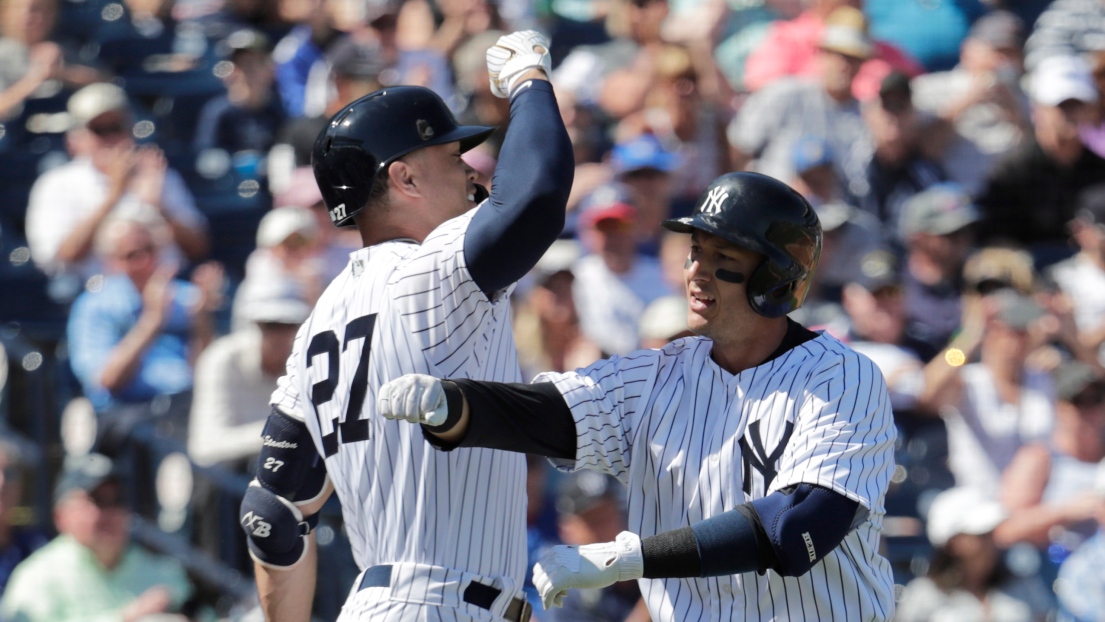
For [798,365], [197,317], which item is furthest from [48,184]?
[798,365]

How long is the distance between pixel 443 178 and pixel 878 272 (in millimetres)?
3513

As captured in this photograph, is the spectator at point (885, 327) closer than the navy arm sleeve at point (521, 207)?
No

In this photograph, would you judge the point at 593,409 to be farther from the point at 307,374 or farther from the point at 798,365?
the point at 307,374

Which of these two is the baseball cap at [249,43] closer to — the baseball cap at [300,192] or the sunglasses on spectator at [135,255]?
the baseball cap at [300,192]

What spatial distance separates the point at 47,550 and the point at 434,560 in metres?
3.13

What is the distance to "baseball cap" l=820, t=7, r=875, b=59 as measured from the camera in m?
7.26

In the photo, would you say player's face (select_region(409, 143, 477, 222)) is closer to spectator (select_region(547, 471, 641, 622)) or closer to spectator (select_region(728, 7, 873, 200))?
spectator (select_region(547, 471, 641, 622))

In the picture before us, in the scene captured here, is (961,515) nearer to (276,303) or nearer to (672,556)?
(276,303)

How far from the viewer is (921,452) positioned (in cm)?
601

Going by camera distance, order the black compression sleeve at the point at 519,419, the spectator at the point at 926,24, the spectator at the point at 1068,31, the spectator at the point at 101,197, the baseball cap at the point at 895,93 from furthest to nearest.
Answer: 1. the spectator at the point at 926,24
2. the spectator at the point at 1068,31
3. the baseball cap at the point at 895,93
4. the spectator at the point at 101,197
5. the black compression sleeve at the point at 519,419

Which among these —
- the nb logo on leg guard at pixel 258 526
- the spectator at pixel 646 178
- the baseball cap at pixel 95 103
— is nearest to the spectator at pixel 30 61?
the baseball cap at pixel 95 103

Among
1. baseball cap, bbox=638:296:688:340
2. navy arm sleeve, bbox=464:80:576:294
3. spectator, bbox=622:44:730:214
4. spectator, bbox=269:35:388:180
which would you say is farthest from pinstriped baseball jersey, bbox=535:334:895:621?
spectator, bbox=622:44:730:214

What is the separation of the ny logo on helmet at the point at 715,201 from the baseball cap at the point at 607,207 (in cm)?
342

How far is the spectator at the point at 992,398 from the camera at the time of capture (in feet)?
19.3
